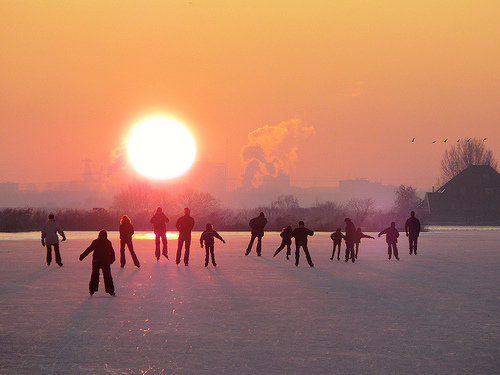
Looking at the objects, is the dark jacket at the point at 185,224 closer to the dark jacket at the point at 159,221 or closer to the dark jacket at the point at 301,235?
the dark jacket at the point at 159,221

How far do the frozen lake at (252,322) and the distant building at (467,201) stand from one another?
3191 inches

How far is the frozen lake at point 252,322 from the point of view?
791cm

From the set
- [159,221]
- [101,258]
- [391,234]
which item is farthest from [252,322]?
[391,234]

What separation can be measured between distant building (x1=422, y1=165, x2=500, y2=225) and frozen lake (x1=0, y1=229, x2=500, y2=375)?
81053 millimetres

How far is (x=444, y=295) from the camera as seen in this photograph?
14289mm

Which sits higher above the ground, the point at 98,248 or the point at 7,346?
the point at 98,248

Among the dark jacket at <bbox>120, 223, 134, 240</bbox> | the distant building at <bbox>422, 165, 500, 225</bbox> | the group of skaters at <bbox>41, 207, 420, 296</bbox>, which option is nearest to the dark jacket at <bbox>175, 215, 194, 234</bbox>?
the group of skaters at <bbox>41, 207, 420, 296</bbox>

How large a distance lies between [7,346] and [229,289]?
6.92 metres

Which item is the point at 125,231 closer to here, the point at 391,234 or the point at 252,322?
the point at 391,234

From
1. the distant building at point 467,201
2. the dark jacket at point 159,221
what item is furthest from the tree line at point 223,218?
the dark jacket at point 159,221

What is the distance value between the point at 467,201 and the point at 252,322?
304 feet

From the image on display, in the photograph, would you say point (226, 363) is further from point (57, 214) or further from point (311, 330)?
point (57, 214)

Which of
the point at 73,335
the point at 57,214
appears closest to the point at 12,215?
the point at 57,214

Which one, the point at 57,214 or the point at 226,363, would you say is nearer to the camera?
the point at 226,363
